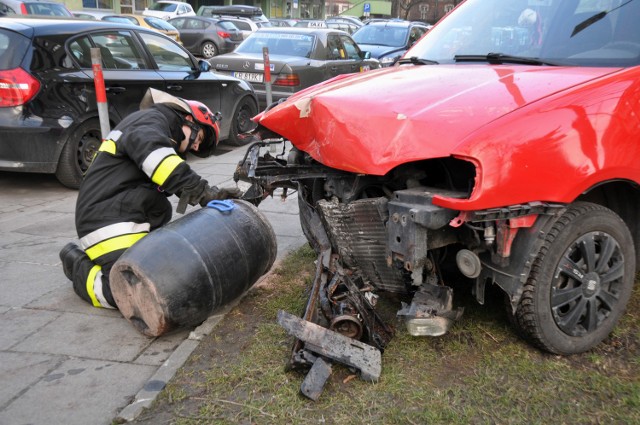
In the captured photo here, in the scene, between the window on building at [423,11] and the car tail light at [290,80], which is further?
the window on building at [423,11]

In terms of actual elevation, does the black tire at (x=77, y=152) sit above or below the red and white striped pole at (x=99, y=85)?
below

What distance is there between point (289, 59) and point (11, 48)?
4.89m

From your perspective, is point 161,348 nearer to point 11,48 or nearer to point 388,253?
point 388,253

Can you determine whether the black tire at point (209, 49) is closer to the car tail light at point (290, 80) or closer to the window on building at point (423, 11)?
the car tail light at point (290, 80)

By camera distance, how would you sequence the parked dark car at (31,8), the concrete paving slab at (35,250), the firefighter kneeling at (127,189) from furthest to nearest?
1. the parked dark car at (31,8)
2. the concrete paving slab at (35,250)
3. the firefighter kneeling at (127,189)

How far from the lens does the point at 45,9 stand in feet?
52.9

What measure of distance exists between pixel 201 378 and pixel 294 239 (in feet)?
7.41

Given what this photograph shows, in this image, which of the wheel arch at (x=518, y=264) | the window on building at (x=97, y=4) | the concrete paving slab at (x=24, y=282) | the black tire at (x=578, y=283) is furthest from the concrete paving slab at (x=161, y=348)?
the window on building at (x=97, y=4)

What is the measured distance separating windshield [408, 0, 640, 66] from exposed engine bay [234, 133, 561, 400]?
47.9 inches

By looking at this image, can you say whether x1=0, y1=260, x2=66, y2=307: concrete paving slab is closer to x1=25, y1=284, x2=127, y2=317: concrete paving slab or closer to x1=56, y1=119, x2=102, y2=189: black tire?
x1=25, y1=284, x2=127, y2=317: concrete paving slab

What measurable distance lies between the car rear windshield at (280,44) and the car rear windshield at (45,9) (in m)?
7.81

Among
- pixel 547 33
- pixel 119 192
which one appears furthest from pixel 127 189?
pixel 547 33

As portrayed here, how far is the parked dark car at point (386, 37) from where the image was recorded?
14.4 meters

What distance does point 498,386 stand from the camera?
2875mm
